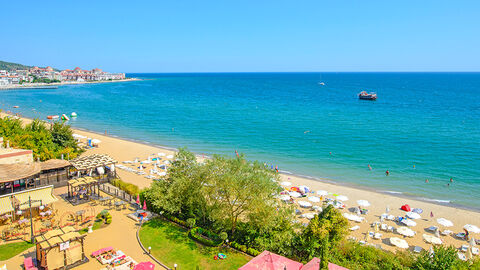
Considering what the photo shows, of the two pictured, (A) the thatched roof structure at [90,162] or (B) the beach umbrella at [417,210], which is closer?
(B) the beach umbrella at [417,210]

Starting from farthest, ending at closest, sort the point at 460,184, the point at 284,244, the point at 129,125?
the point at 129,125 → the point at 460,184 → the point at 284,244

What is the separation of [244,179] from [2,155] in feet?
68.3

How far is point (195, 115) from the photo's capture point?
80.8 meters

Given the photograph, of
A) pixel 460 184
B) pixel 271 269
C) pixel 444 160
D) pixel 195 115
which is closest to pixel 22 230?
pixel 271 269

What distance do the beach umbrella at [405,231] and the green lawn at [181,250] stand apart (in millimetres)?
12805

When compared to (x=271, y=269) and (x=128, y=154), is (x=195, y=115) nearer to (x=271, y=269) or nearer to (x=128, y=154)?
(x=128, y=154)

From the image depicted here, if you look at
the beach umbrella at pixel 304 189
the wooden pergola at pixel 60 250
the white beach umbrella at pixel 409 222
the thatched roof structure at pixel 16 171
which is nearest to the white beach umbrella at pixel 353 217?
the white beach umbrella at pixel 409 222

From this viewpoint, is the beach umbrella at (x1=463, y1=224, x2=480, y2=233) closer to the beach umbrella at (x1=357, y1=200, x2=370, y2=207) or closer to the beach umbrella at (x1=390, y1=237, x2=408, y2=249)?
the beach umbrella at (x1=390, y1=237, x2=408, y2=249)

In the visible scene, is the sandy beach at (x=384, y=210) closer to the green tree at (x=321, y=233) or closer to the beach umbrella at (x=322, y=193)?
the beach umbrella at (x=322, y=193)

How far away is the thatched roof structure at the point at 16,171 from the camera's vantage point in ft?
78.1

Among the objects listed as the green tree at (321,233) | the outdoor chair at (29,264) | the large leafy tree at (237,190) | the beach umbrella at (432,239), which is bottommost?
the beach umbrella at (432,239)

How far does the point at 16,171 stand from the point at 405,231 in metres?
31.1

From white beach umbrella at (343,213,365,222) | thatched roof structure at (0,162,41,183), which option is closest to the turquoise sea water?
white beach umbrella at (343,213,365,222)

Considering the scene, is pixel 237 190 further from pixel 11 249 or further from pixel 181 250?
pixel 11 249
